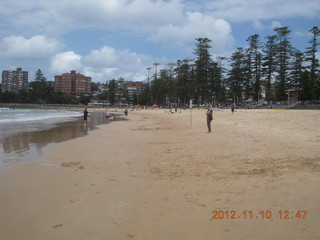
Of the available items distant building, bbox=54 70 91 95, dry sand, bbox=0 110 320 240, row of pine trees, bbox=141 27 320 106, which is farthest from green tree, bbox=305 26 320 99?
distant building, bbox=54 70 91 95

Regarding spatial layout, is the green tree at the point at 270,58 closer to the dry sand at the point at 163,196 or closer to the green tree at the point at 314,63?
the green tree at the point at 314,63

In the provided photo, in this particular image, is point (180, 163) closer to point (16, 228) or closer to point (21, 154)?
point (16, 228)

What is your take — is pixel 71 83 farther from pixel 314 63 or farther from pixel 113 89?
pixel 314 63

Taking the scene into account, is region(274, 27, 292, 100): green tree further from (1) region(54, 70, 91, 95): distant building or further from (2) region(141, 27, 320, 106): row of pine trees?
(1) region(54, 70, 91, 95): distant building

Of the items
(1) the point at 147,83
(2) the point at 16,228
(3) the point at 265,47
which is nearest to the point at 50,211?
(2) the point at 16,228

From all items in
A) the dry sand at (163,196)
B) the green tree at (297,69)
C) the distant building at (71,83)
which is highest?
the distant building at (71,83)

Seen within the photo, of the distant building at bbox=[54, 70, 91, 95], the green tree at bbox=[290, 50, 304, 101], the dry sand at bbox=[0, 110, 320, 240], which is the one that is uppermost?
the distant building at bbox=[54, 70, 91, 95]

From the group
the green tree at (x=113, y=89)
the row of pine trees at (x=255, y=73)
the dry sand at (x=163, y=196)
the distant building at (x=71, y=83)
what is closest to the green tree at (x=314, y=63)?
the row of pine trees at (x=255, y=73)

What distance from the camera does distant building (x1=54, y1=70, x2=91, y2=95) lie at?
7283 inches
